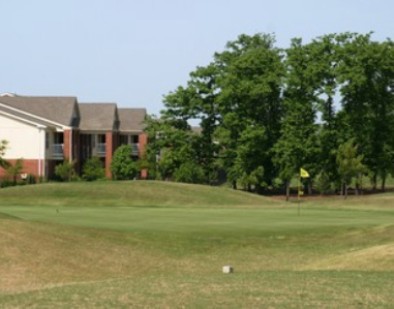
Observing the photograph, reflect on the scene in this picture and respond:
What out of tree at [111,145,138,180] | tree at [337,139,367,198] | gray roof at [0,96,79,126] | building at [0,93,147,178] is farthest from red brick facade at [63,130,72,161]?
tree at [337,139,367,198]

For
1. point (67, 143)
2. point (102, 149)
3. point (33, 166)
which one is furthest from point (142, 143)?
point (33, 166)

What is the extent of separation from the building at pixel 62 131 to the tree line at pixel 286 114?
914 cm

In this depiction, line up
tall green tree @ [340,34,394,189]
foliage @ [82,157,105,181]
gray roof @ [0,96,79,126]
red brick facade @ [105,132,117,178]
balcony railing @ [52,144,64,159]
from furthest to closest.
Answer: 1. red brick facade @ [105,132,117,178]
2. gray roof @ [0,96,79,126]
3. balcony railing @ [52,144,64,159]
4. foliage @ [82,157,105,181]
5. tall green tree @ [340,34,394,189]

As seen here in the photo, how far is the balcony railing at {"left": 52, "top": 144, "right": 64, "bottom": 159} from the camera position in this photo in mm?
81375

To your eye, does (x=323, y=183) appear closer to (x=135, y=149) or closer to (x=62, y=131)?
(x=135, y=149)

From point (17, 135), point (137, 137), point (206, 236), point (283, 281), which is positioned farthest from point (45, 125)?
point (283, 281)

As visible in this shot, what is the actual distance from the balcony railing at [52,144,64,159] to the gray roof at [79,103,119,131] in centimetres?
421

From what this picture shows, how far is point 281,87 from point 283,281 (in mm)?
55091

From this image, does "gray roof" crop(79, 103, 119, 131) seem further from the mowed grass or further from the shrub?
the mowed grass

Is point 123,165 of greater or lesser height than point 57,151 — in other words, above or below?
below

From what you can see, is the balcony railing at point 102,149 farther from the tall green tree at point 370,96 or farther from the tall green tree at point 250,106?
the tall green tree at point 370,96

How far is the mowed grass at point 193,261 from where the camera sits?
13.6 metres

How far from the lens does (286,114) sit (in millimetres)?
70688

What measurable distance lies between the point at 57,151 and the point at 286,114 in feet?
79.4
